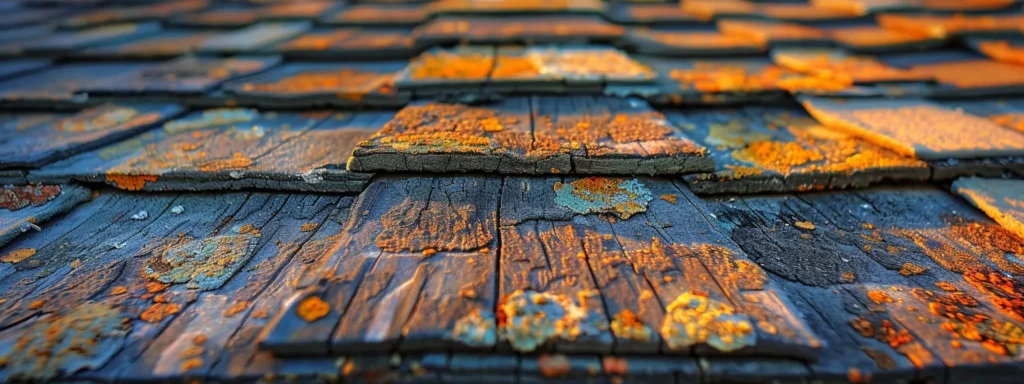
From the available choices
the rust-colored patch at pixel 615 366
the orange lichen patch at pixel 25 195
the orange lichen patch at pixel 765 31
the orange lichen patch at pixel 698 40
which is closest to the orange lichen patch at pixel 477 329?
the rust-colored patch at pixel 615 366

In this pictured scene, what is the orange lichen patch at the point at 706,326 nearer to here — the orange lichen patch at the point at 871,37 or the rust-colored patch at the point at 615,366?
the rust-colored patch at the point at 615,366

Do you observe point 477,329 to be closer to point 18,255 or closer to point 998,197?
point 18,255

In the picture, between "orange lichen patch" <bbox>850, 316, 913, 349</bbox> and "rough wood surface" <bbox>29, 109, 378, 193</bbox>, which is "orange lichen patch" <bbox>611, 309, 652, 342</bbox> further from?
"rough wood surface" <bbox>29, 109, 378, 193</bbox>

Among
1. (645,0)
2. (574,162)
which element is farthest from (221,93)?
(645,0)

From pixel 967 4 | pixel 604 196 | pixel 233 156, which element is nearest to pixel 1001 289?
pixel 604 196

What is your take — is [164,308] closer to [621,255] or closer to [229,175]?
[229,175]

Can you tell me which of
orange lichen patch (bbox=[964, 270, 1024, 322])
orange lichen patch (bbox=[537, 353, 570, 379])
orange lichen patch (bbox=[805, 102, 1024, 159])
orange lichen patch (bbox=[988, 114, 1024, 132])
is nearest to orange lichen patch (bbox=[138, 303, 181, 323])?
orange lichen patch (bbox=[537, 353, 570, 379])
